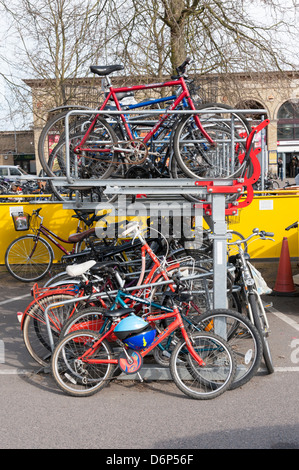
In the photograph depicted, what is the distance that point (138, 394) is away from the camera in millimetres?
4133

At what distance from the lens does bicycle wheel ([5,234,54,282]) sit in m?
8.64

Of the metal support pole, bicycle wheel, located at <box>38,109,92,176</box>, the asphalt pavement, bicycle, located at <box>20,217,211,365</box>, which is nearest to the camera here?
the asphalt pavement

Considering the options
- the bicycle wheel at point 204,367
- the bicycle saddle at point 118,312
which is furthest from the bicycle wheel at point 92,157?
the bicycle wheel at point 204,367

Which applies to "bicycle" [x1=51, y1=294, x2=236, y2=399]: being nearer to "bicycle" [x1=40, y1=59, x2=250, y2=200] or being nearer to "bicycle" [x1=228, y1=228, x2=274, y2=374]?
"bicycle" [x1=228, y1=228, x2=274, y2=374]

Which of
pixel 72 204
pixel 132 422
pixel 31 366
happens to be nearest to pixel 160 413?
pixel 132 422

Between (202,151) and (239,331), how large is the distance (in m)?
2.08

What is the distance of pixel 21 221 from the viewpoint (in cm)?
869

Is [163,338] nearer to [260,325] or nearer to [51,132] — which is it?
[260,325]

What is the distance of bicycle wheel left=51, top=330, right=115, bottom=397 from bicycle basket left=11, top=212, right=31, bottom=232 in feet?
16.2

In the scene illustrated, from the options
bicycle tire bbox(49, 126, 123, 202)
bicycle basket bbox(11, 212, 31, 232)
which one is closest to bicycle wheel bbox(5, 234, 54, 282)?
bicycle basket bbox(11, 212, 31, 232)

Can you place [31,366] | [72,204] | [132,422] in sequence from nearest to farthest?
1. [132,422]
2. [31,366]
3. [72,204]
